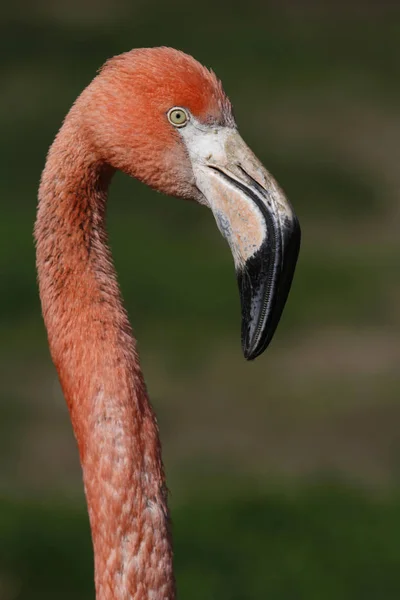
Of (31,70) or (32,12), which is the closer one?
(31,70)

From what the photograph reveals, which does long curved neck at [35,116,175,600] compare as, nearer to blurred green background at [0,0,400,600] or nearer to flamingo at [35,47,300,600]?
flamingo at [35,47,300,600]

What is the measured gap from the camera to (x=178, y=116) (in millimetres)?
2926

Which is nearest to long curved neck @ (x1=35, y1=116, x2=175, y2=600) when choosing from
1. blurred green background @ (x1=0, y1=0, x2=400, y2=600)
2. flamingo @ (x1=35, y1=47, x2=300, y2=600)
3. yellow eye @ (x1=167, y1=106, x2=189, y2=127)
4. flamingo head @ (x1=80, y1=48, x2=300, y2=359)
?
flamingo @ (x1=35, y1=47, x2=300, y2=600)

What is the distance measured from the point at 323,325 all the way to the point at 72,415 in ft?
19.7

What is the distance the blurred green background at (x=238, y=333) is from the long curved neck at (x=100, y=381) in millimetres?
2598

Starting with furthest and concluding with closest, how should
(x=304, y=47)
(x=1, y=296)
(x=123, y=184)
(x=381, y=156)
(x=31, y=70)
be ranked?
(x=304, y=47), (x=31, y=70), (x=381, y=156), (x=123, y=184), (x=1, y=296)

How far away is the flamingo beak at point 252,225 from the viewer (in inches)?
112

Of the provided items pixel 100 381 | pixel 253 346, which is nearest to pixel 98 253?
pixel 100 381

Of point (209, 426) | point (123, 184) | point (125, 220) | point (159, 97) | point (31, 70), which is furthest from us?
point (31, 70)

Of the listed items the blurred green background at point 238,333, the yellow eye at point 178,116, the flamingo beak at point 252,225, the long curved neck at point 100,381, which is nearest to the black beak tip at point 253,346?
the flamingo beak at point 252,225

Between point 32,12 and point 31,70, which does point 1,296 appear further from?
point 32,12

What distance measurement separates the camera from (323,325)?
8867 mm

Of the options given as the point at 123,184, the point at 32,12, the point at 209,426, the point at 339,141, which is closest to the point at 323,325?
the point at 209,426

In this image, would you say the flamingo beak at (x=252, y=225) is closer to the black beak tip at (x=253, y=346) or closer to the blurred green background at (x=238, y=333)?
the black beak tip at (x=253, y=346)
